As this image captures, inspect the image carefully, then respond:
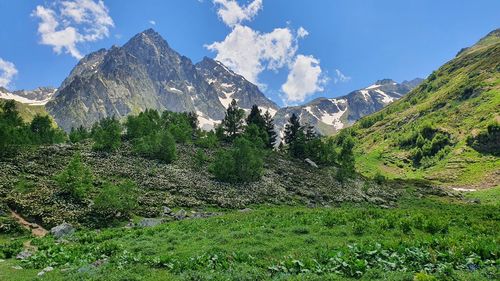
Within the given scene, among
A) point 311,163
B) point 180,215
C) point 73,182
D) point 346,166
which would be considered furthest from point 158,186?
point 346,166

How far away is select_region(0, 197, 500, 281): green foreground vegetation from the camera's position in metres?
16.9

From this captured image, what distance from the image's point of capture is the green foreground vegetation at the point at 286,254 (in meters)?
16.9

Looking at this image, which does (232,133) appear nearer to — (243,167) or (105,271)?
(243,167)

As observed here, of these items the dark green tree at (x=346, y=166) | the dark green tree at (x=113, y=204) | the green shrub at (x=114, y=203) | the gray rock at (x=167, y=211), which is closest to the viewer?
the dark green tree at (x=113, y=204)

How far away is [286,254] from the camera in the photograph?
69.7 ft

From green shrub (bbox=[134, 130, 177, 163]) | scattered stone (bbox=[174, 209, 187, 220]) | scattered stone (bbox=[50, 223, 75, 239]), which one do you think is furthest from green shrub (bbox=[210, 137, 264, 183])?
scattered stone (bbox=[50, 223, 75, 239])

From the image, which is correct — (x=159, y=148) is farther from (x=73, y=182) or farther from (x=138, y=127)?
(x=73, y=182)

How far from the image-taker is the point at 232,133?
427 ft

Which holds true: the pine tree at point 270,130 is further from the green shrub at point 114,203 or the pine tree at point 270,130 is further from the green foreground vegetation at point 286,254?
the green foreground vegetation at point 286,254

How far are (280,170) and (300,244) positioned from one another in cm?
6612

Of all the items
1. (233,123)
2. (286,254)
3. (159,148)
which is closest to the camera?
(286,254)

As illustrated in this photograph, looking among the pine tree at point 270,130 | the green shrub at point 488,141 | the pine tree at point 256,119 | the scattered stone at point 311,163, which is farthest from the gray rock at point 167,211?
the green shrub at point 488,141

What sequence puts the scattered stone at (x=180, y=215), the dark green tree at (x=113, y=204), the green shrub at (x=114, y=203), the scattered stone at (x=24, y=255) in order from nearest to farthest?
the scattered stone at (x=24, y=255) < the dark green tree at (x=113, y=204) < the green shrub at (x=114, y=203) < the scattered stone at (x=180, y=215)

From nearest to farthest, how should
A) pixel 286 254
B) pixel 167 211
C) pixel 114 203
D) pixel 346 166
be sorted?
pixel 286 254
pixel 114 203
pixel 167 211
pixel 346 166
